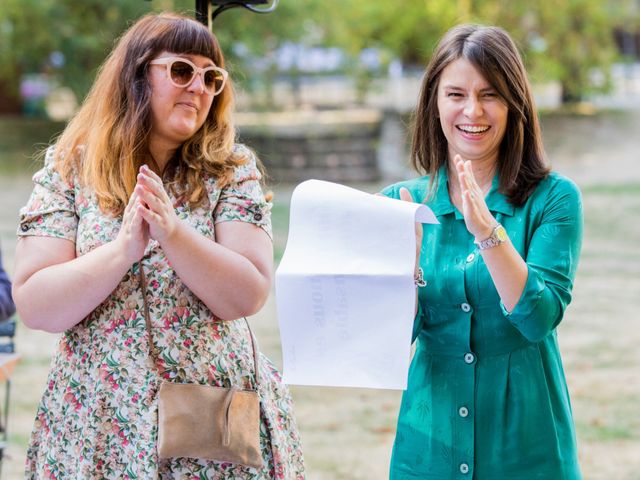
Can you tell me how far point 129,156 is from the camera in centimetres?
248

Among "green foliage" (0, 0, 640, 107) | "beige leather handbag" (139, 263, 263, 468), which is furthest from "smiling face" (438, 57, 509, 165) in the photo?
"green foliage" (0, 0, 640, 107)

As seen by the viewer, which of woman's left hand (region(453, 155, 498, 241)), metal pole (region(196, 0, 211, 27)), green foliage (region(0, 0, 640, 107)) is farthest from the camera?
green foliage (region(0, 0, 640, 107))

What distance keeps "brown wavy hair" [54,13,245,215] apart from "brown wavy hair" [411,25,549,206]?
0.55 meters

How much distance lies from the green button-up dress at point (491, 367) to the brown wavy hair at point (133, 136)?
0.60 meters

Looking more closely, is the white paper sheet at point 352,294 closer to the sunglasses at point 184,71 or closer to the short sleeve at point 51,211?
the sunglasses at point 184,71

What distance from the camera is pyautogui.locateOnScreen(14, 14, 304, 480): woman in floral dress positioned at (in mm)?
2393

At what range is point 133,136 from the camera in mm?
2469

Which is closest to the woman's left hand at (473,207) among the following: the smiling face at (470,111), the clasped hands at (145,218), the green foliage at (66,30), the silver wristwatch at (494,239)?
the silver wristwatch at (494,239)

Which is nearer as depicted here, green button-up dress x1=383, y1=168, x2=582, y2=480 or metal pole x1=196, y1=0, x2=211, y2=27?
green button-up dress x1=383, y1=168, x2=582, y2=480

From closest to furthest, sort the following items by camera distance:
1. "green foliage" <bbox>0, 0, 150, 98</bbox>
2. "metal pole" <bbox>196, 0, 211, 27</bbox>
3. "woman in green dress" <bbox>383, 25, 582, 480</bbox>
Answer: "woman in green dress" <bbox>383, 25, 582, 480</bbox>
"metal pole" <bbox>196, 0, 211, 27</bbox>
"green foliage" <bbox>0, 0, 150, 98</bbox>

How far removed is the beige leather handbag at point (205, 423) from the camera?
238 centimetres

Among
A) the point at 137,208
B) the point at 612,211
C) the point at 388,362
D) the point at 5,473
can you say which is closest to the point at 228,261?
the point at 137,208

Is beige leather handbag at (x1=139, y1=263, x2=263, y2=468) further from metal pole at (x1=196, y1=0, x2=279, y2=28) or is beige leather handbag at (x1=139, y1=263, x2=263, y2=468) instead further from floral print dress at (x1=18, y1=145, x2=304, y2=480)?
metal pole at (x1=196, y1=0, x2=279, y2=28)

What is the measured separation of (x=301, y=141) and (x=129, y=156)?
14.3 metres
